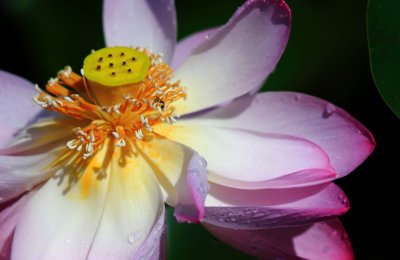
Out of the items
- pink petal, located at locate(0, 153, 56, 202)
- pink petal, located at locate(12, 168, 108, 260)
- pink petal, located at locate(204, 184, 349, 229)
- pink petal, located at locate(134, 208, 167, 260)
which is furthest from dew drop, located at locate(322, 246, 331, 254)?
pink petal, located at locate(0, 153, 56, 202)

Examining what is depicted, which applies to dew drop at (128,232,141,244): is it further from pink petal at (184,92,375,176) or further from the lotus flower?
pink petal at (184,92,375,176)

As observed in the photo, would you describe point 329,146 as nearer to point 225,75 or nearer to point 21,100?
point 225,75

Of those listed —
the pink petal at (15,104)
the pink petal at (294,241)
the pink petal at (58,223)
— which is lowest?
the pink petal at (294,241)

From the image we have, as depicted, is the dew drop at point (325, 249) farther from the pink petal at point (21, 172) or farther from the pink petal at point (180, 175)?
the pink petal at point (21, 172)

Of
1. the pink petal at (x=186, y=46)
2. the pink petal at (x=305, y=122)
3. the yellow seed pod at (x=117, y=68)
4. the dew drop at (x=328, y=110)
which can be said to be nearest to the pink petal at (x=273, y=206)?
the pink petal at (x=305, y=122)

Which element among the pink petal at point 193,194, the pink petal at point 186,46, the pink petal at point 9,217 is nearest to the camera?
the pink petal at point 193,194

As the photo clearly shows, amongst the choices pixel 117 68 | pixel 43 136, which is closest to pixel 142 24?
pixel 117 68

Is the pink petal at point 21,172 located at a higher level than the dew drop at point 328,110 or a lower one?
higher

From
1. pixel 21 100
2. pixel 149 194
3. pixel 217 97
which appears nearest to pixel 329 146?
pixel 217 97
